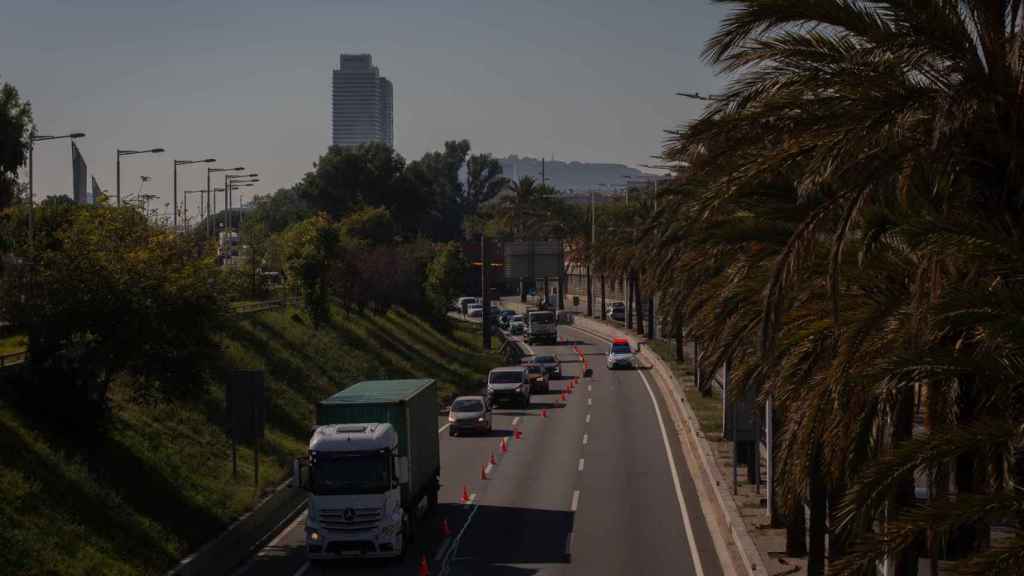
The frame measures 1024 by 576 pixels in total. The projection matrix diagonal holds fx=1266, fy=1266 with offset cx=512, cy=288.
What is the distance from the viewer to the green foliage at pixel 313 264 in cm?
6297

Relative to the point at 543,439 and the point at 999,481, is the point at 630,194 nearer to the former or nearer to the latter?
the point at 543,439

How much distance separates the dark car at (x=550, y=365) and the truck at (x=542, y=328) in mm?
24617

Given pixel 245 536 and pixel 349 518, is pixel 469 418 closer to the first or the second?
pixel 245 536

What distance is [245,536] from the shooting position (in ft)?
88.0

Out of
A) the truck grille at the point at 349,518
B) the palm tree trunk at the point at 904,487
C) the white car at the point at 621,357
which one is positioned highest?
the palm tree trunk at the point at 904,487

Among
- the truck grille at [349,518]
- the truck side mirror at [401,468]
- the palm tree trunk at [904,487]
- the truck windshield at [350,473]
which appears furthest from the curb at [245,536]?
the palm tree trunk at [904,487]

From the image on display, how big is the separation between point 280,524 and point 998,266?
22083mm

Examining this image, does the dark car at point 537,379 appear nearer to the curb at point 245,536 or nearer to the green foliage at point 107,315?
the curb at point 245,536

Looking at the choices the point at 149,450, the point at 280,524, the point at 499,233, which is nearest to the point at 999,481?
the point at 280,524

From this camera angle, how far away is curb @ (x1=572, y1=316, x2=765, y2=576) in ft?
77.7

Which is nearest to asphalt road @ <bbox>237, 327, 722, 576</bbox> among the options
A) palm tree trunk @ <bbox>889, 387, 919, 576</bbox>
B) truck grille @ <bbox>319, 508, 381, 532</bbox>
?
truck grille @ <bbox>319, 508, 381, 532</bbox>

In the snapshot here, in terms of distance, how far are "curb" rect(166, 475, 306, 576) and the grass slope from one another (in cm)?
43

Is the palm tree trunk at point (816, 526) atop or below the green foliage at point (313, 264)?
below

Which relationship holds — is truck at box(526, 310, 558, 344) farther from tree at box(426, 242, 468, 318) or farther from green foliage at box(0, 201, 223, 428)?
green foliage at box(0, 201, 223, 428)
